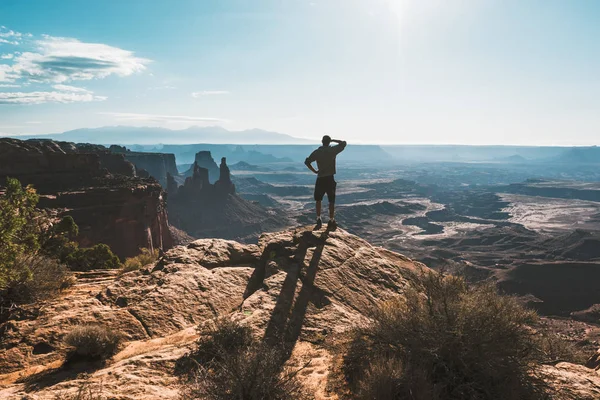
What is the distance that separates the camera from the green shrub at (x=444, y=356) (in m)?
3.76

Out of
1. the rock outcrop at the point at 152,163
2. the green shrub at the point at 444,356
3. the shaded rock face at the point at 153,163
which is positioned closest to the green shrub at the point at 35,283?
the green shrub at the point at 444,356

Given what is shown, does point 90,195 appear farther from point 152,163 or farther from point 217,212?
point 152,163

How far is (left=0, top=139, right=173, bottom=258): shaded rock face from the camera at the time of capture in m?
40.5

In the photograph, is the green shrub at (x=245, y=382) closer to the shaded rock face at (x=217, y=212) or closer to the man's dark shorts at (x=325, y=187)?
the man's dark shorts at (x=325, y=187)

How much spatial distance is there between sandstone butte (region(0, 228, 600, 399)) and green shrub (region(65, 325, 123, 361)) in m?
0.23

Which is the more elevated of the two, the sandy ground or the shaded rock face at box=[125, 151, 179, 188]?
the shaded rock face at box=[125, 151, 179, 188]

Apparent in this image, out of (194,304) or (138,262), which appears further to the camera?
(138,262)

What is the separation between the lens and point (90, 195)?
42.5 m

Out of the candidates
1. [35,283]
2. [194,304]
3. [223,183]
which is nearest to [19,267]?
[35,283]

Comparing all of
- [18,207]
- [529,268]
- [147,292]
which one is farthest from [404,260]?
[529,268]

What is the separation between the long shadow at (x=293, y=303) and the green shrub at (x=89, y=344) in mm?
2515

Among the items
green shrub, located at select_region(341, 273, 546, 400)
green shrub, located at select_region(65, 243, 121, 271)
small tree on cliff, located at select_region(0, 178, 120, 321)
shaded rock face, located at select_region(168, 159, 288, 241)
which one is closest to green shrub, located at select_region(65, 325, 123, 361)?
small tree on cliff, located at select_region(0, 178, 120, 321)

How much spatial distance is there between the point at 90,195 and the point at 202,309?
44.2m

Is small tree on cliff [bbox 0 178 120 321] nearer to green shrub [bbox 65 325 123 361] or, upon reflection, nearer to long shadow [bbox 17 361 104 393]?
green shrub [bbox 65 325 123 361]
